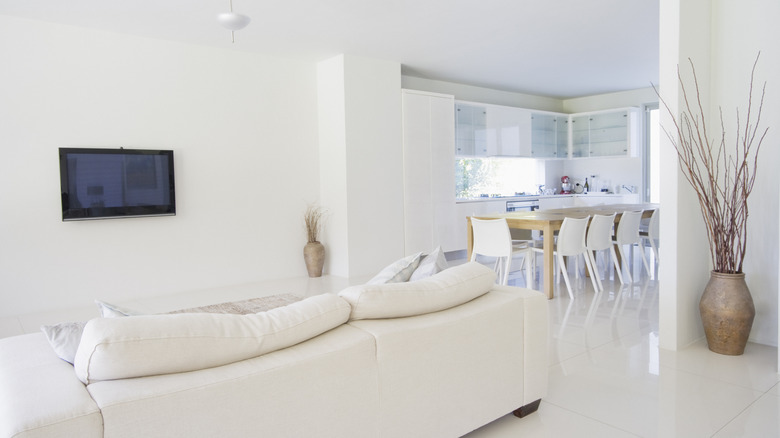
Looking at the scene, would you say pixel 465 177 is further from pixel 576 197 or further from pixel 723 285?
pixel 723 285

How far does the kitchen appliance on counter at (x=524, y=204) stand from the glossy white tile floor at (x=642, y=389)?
4319mm

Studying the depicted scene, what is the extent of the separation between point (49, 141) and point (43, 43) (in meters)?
0.85

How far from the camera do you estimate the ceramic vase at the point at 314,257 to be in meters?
6.09

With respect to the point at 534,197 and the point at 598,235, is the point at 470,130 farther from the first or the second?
the point at 598,235

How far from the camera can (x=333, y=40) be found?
536 cm

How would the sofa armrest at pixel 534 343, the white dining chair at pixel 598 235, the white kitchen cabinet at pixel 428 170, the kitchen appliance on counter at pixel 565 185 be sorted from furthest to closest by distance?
the kitchen appliance on counter at pixel 565 185 → the white kitchen cabinet at pixel 428 170 → the white dining chair at pixel 598 235 → the sofa armrest at pixel 534 343

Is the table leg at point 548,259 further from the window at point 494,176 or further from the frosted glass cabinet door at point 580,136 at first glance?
the frosted glass cabinet door at point 580,136

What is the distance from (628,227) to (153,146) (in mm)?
4964

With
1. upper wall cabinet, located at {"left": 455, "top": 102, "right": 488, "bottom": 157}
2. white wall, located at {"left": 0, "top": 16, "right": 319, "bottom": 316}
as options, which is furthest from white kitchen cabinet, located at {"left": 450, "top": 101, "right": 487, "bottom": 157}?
white wall, located at {"left": 0, "top": 16, "right": 319, "bottom": 316}

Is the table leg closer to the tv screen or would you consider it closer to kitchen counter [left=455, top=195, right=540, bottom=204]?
kitchen counter [left=455, top=195, right=540, bottom=204]

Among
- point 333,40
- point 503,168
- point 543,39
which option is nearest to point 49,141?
point 333,40

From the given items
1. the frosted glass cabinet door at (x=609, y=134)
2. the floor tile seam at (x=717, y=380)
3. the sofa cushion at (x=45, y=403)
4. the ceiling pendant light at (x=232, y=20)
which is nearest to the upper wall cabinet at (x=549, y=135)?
the frosted glass cabinet door at (x=609, y=134)

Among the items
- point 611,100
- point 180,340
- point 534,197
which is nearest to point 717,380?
point 180,340

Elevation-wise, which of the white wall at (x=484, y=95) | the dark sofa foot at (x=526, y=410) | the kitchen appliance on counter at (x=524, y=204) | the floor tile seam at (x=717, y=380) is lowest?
the floor tile seam at (x=717, y=380)
